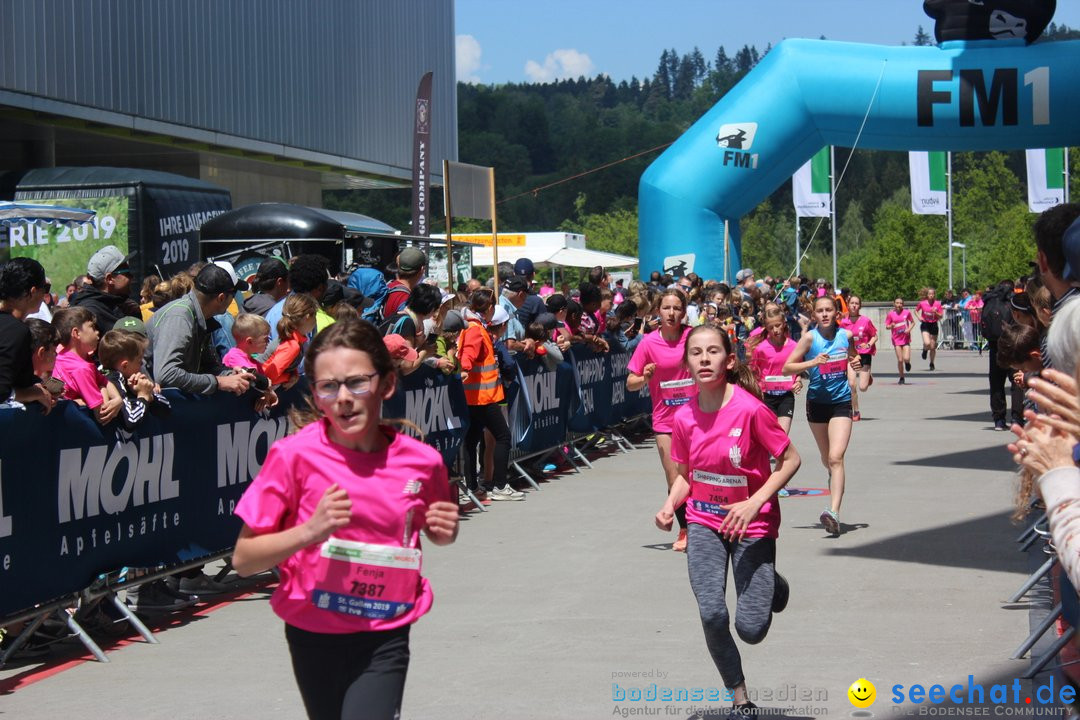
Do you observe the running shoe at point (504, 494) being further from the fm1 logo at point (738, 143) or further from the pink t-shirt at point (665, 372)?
the fm1 logo at point (738, 143)

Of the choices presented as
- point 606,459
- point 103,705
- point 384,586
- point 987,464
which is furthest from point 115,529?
point 987,464

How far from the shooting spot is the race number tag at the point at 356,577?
139 inches

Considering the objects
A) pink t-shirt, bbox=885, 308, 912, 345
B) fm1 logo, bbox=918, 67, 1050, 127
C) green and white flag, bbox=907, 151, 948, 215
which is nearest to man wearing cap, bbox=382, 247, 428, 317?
fm1 logo, bbox=918, 67, 1050, 127

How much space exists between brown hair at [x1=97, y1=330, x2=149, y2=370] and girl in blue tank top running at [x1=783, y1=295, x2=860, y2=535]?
499 centimetres

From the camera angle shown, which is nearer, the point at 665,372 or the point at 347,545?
the point at 347,545

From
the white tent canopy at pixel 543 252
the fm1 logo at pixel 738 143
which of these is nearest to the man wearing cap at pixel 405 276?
the fm1 logo at pixel 738 143

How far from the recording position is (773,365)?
11570 mm

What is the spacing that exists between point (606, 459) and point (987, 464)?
13.7 feet

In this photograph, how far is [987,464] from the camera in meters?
14.4

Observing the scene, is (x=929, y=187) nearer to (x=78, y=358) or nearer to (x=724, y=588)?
(x=78, y=358)

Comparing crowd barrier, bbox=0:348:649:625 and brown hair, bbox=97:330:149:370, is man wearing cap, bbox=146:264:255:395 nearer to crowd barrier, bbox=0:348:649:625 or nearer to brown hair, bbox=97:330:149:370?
crowd barrier, bbox=0:348:649:625

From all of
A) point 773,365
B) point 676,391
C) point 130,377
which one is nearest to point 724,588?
point 130,377

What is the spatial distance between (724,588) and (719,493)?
0.42 meters

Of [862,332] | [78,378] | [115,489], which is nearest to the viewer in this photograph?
[115,489]
